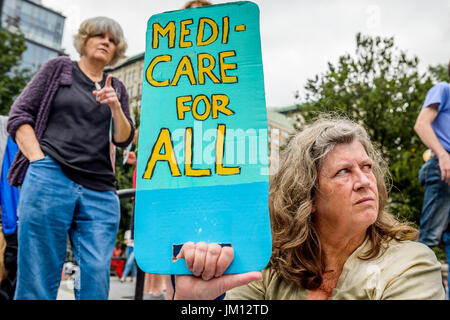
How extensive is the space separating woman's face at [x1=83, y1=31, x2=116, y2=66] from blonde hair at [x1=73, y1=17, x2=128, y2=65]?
0.02 meters

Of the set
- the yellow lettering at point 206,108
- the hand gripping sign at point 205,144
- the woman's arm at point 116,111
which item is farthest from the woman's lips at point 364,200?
the woman's arm at point 116,111

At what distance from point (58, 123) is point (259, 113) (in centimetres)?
121

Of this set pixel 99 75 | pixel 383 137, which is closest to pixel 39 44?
pixel 383 137

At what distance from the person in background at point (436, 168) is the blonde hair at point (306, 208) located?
4.05 feet

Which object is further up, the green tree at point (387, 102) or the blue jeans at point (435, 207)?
the green tree at point (387, 102)

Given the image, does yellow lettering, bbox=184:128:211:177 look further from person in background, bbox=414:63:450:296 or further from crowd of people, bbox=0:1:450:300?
person in background, bbox=414:63:450:296

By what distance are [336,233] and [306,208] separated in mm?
130

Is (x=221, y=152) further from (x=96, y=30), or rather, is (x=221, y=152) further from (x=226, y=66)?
(x=96, y=30)

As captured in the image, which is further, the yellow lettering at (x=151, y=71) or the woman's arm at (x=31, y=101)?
the woman's arm at (x=31, y=101)

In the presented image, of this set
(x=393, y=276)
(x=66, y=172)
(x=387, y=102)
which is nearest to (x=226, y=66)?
(x=393, y=276)

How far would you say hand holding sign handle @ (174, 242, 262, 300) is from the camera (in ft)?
3.15

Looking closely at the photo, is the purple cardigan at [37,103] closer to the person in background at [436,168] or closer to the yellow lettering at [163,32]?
the yellow lettering at [163,32]

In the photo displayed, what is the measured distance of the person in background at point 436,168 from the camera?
8.76ft

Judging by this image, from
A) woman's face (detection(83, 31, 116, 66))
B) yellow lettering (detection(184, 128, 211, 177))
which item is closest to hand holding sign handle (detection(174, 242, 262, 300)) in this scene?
yellow lettering (detection(184, 128, 211, 177))
